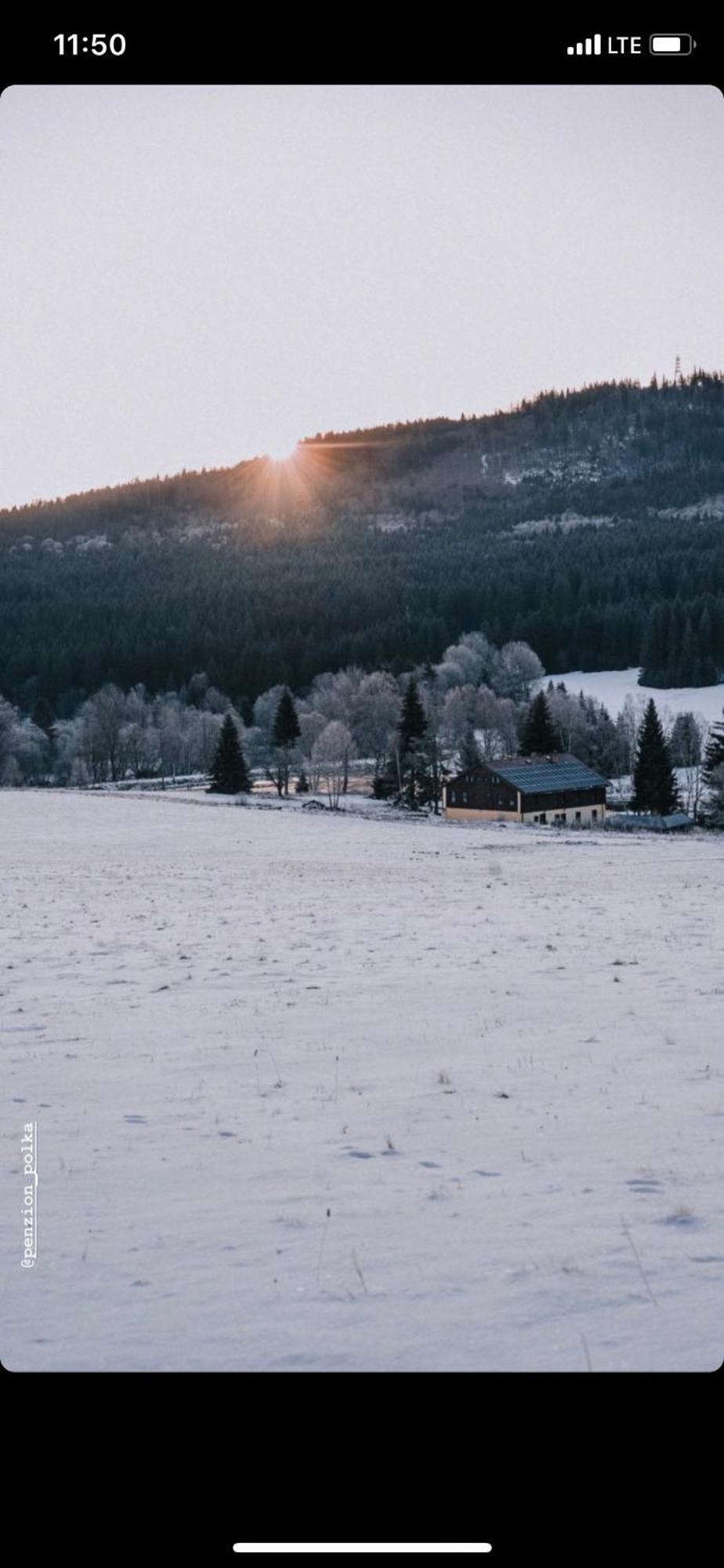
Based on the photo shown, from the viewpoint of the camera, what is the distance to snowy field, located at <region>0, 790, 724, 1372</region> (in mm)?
4902

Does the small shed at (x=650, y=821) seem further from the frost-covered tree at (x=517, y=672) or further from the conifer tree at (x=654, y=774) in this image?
the frost-covered tree at (x=517, y=672)

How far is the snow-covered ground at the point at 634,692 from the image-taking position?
500ft

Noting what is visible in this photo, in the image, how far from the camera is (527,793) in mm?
82375

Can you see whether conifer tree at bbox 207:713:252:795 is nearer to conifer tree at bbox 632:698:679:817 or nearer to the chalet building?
the chalet building

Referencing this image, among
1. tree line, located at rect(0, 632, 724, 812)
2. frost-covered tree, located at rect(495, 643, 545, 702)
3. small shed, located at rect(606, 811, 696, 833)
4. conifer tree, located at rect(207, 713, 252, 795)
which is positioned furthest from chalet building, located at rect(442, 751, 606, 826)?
frost-covered tree, located at rect(495, 643, 545, 702)

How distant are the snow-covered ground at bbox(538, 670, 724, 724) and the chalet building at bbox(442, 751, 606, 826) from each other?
5735 cm

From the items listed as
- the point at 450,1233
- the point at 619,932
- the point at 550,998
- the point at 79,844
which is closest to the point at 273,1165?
the point at 450,1233
